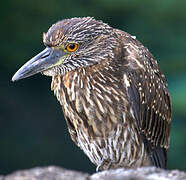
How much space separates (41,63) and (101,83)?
1.91 feet

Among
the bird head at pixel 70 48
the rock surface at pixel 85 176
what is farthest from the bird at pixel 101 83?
the rock surface at pixel 85 176

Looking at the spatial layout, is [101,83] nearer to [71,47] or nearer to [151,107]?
[71,47]

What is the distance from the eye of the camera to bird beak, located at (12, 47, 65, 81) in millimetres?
5242

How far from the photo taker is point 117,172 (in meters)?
4.17

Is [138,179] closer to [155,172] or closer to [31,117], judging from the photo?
[155,172]

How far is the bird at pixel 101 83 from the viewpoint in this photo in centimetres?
531

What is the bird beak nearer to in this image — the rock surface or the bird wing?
the bird wing

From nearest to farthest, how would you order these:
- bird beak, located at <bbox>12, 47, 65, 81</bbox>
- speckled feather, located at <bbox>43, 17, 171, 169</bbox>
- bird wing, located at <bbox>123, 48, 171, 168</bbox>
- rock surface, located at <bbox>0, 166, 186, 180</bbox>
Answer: rock surface, located at <bbox>0, 166, 186, 180</bbox>, bird beak, located at <bbox>12, 47, 65, 81</bbox>, speckled feather, located at <bbox>43, 17, 171, 169</bbox>, bird wing, located at <bbox>123, 48, 171, 168</bbox>

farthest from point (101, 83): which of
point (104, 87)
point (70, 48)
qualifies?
point (70, 48)

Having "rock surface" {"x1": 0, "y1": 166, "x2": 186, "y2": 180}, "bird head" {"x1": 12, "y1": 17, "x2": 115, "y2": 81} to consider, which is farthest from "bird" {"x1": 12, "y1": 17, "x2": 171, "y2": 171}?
"rock surface" {"x1": 0, "y1": 166, "x2": 186, "y2": 180}

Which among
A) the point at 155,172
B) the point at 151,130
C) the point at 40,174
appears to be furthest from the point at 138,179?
the point at 151,130

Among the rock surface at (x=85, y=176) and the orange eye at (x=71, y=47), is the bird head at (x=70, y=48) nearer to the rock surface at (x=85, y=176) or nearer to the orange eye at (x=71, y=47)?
the orange eye at (x=71, y=47)

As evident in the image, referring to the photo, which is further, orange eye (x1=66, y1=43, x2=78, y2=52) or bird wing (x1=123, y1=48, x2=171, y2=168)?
bird wing (x1=123, y1=48, x2=171, y2=168)

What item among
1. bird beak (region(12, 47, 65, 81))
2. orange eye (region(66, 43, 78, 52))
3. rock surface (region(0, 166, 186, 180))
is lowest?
rock surface (region(0, 166, 186, 180))
